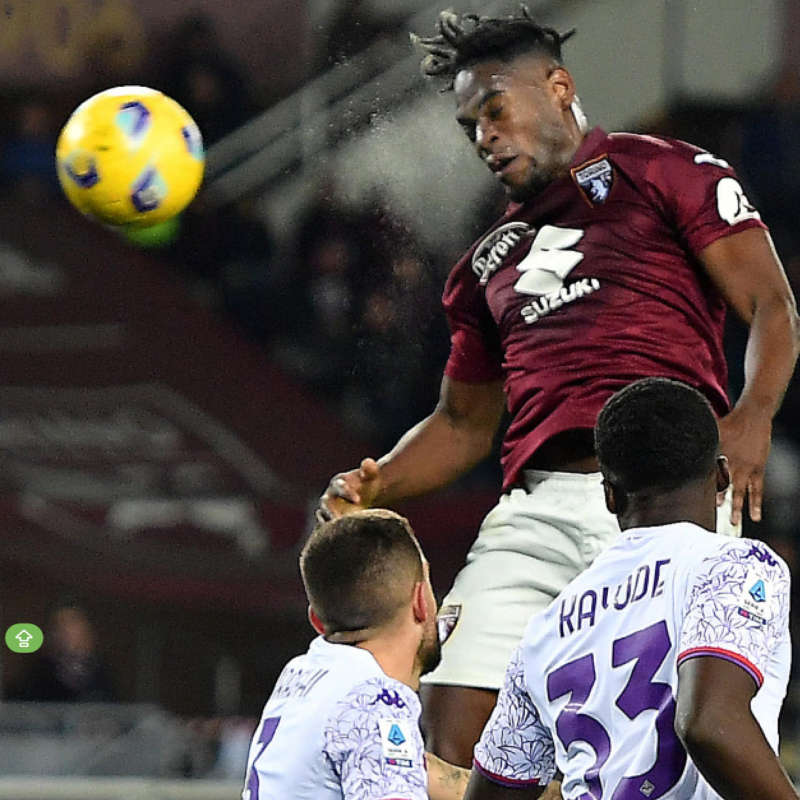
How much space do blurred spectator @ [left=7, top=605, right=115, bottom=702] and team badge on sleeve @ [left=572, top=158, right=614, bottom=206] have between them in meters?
5.60

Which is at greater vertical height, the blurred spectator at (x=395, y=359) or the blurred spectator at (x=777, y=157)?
the blurred spectator at (x=777, y=157)

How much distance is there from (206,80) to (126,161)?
6.66 metres

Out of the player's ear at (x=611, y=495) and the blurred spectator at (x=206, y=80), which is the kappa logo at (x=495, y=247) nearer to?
the player's ear at (x=611, y=495)

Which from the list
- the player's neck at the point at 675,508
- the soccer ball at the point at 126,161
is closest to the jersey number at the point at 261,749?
the player's neck at the point at 675,508

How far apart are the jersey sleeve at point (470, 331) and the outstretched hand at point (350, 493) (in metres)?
0.36

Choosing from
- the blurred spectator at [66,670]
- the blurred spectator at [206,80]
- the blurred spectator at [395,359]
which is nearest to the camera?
the blurred spectator at [66,670]

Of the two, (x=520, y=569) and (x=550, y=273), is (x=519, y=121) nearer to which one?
(x=550, y=273)

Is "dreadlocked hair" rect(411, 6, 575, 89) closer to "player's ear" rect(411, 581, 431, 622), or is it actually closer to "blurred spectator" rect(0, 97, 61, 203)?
"player's ear" rect(411, 581, 431, 622)

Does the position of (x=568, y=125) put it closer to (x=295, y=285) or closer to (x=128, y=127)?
(x=128, y=127)

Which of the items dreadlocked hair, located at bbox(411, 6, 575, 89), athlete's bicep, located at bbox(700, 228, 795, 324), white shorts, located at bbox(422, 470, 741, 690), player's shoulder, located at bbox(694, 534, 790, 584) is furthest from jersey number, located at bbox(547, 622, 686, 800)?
dreadlocked hair, located at bbox(411, 6, 575, 89)

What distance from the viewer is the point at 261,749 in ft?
9.84

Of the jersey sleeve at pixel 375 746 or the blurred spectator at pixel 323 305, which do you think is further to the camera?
the blurred spectator at pixel 323 305

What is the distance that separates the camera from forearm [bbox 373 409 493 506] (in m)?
4.00

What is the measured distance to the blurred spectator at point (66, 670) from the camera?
28.4 feet
